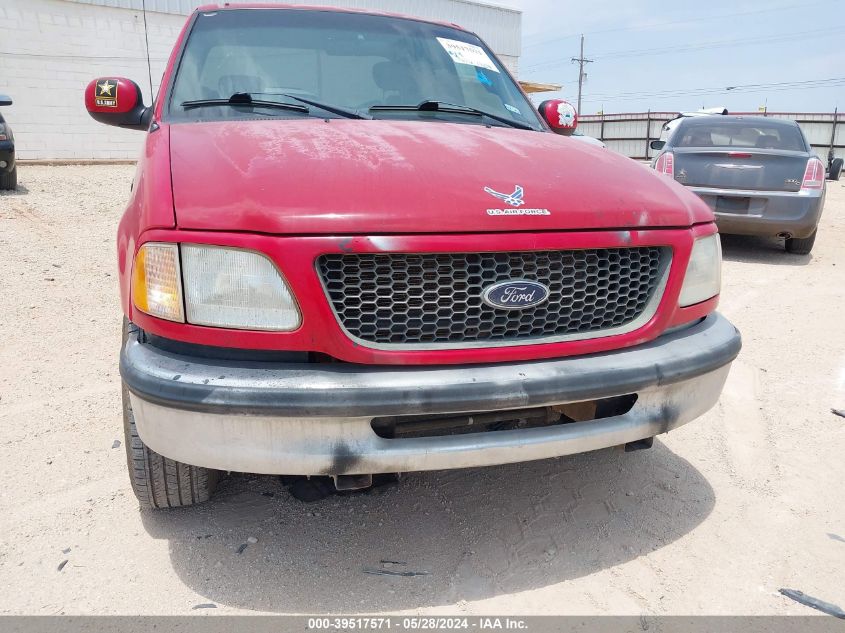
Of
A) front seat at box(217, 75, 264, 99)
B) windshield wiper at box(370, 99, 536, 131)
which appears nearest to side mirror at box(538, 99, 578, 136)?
windshield wiper at box(370, 99, 536, 131)

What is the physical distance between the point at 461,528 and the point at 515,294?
95 cm

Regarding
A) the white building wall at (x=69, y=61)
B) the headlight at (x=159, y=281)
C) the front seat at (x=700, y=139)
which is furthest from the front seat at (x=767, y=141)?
the white building wall at (x=69, y=61)

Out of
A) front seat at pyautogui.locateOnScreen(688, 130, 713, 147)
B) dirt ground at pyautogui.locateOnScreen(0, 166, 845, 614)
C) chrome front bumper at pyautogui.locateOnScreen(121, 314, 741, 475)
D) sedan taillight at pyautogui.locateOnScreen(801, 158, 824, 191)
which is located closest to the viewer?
chrome front bumper at pyautogui.locateOnScreen(121, 314, 741, 475)

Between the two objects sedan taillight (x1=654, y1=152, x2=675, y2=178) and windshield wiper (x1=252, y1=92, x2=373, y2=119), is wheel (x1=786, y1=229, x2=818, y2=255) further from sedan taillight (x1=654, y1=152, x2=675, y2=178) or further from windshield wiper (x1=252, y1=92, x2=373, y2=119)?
windshield wiper (x1=252, y1=92, x2=373, y2=119)

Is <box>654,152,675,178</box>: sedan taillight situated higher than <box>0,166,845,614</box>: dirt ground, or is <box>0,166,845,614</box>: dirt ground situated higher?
<box>654,152,675,178</box>: sedan taillight

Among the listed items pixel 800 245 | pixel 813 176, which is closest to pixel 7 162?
pixel 813 176

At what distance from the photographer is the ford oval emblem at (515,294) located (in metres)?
1.82

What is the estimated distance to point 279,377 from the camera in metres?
1.67

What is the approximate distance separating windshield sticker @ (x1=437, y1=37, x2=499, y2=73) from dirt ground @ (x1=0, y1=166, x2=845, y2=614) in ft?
6.57

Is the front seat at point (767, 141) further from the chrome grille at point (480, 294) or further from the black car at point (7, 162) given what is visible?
the black car at point (7, 162)

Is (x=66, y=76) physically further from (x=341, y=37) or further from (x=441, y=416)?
(x=441, y=416)

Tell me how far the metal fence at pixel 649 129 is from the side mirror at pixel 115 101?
19.3m

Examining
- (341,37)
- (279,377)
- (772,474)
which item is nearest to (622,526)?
(772,474)

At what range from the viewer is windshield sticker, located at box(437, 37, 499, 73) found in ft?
10.7
